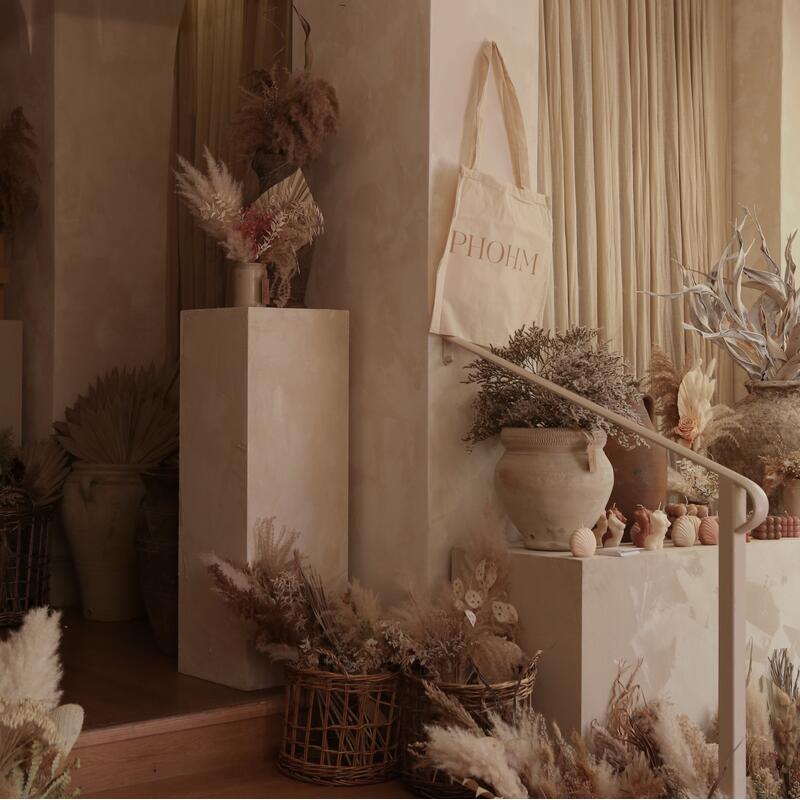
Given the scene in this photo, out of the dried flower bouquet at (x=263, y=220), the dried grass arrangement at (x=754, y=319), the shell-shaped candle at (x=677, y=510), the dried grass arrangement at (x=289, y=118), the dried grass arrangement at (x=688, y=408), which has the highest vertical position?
the dried grass arrangement at (x=289, y=118)

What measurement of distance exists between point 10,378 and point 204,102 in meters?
1.57

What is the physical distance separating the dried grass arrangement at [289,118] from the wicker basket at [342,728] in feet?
5.82

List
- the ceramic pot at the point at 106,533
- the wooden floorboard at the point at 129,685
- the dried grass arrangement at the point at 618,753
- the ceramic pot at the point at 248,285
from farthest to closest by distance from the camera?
the ceramic pot at the point at 106,533
the ceramic pot at the point at 248,285
the wooden floorboard at the point at 129,685
the dried grass arrangement at the point at 618,753

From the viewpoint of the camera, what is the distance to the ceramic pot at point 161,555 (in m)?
4.55

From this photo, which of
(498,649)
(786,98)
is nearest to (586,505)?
(498,649)

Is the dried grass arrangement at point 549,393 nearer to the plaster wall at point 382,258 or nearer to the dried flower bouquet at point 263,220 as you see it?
the plaster wall at point 382,258

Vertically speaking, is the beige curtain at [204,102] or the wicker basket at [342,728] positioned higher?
the beige curtain at [204,102]

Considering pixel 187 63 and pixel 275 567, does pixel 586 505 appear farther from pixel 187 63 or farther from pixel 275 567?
pixel 187 63

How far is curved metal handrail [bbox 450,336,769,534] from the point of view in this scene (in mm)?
3189

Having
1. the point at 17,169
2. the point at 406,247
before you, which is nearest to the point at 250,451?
the point at 406,247

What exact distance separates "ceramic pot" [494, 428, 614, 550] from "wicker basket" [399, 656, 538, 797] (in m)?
0.43

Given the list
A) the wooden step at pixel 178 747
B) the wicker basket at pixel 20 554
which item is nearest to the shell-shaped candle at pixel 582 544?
the wooden step at pixel 178 747

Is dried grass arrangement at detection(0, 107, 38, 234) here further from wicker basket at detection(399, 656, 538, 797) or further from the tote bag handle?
wicker basket at detection(399, 656, 538, 797)

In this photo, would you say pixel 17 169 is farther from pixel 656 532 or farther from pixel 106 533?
pixel 656 532
